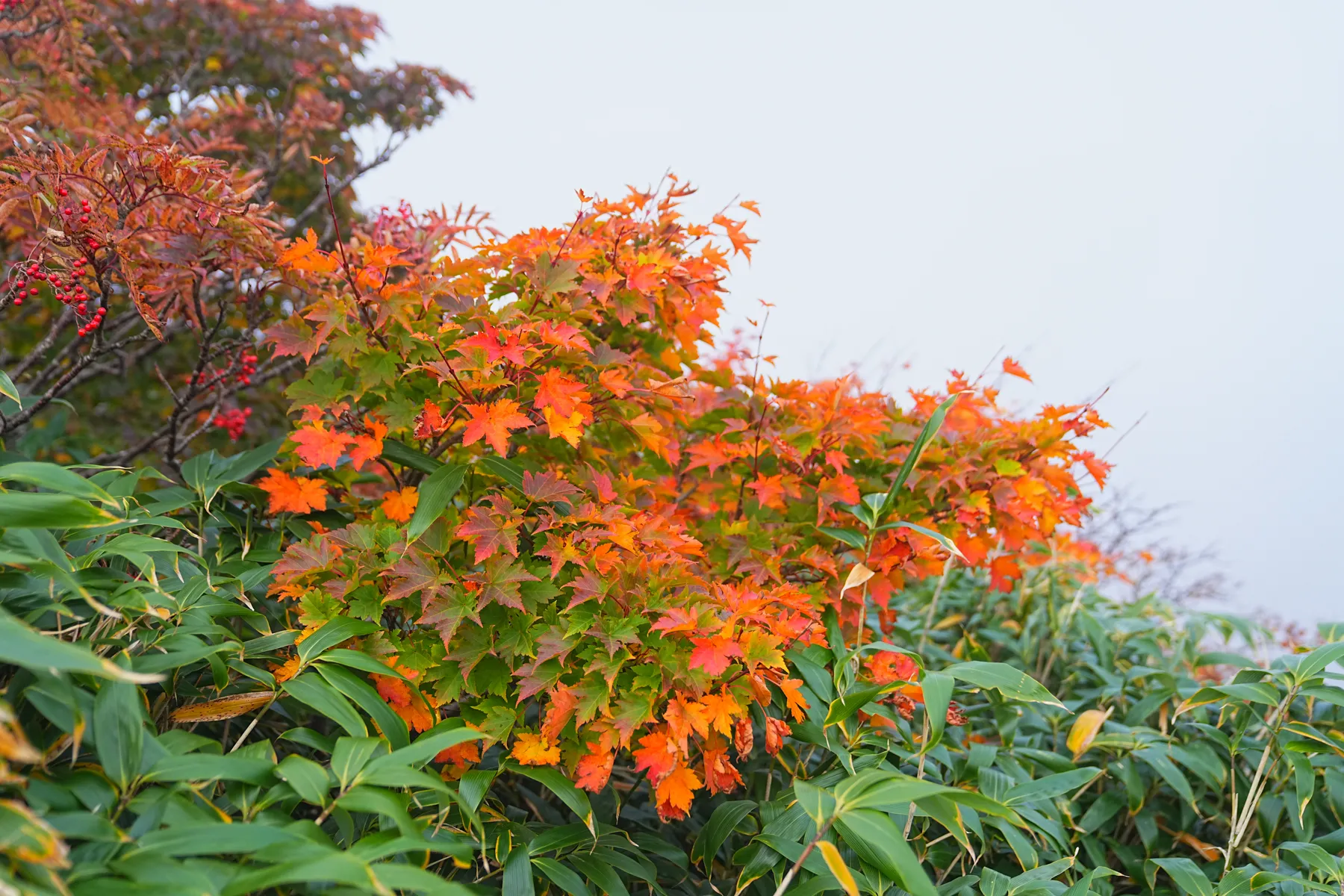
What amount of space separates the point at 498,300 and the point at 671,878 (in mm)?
1152

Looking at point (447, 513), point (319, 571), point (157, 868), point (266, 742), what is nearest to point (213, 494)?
point (319, 571)

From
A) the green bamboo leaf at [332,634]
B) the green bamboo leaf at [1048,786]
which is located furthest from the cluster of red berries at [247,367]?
the green bamboo leaf at [1048,786]

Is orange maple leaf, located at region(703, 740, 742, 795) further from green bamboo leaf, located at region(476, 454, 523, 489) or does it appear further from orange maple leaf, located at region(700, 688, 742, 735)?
green bamboo leaf, located at region(476, 454, 523, 489)

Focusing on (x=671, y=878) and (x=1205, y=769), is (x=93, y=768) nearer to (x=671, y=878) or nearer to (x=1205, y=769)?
(x=671, y=878)

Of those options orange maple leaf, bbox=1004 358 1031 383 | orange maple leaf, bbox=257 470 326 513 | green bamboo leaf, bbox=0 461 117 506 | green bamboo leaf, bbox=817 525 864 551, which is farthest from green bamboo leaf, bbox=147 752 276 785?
orange maple leaf, bbox=1004 358 1031 383

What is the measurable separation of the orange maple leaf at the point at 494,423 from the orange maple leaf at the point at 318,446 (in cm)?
23

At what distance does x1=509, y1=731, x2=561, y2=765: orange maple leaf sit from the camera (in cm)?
121

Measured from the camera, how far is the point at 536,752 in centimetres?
122

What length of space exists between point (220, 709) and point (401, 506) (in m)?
0.44

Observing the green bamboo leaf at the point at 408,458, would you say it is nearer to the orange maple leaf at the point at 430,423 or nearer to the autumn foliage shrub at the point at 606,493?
the autumn foliage shrub at the point at 606,493

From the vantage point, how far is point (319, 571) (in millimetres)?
1362

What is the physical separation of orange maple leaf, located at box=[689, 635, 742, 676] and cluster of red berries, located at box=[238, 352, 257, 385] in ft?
3.66

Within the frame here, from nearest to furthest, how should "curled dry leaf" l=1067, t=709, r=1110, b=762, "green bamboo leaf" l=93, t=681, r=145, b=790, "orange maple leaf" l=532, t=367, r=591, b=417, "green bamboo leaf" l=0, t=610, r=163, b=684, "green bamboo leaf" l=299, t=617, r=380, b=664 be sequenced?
"green bamboo leaf" l=0, t=610, r=163, b=684
"green bamboo leaf" l=93, t=681, r=145, b=790
"green bamboo leaf" l=299, t=617, r=380, b=664
"orange maple leaf" l=532, t=367, r=591, b=417
"curled dry leaf" l=1067, t=709, r=1110, b=762

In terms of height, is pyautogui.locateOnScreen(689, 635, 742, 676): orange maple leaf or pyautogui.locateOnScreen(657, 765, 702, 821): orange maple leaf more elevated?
pyautogui.locateOnScreen(689, 635, 742, 676): orange maple leaf
